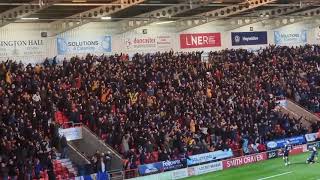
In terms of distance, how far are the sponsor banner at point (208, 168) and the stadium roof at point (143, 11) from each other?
10.1 metres

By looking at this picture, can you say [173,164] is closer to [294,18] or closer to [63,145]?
[63,145]

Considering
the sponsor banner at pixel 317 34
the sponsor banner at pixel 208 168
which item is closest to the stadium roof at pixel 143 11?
the sponsor banner at pixel 317 34

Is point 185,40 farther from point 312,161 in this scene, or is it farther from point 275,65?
point 312,161

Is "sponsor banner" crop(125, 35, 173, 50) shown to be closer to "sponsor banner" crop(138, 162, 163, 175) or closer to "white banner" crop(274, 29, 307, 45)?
"white banner" crop(274, 29, 307, 45)

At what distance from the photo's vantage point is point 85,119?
1300 inches

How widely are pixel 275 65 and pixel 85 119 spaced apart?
2218 centimetres

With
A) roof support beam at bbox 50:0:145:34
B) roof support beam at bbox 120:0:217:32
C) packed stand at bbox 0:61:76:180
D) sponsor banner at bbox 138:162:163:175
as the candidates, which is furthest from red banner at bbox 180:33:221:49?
packed stand at bbox 0:61:76:180

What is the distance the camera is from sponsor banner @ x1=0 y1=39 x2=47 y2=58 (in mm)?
37625

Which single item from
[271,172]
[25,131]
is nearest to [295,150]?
[271,172]

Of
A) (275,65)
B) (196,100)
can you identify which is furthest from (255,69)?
(196,100)

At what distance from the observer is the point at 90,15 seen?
39031mm

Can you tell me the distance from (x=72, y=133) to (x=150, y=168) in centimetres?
462

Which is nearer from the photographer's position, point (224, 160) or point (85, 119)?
point (85, 119)

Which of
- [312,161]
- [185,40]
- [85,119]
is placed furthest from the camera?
[185,40]
